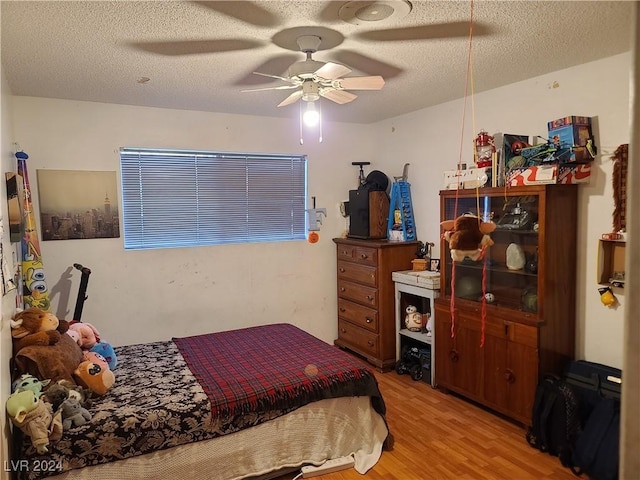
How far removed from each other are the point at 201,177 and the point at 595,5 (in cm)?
320

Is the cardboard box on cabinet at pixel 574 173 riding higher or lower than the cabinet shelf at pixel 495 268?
higher

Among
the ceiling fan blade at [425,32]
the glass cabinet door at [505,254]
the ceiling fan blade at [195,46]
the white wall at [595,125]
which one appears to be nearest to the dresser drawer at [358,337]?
the glass cabinet door at [505,254]

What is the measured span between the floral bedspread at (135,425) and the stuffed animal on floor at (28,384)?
229mm

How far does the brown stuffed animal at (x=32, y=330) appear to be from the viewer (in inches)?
93.2

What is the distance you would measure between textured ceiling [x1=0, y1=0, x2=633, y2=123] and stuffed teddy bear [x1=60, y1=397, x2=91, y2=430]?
182cm

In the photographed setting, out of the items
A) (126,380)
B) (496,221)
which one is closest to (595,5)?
(496,221)

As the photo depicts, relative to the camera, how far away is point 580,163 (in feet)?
9.36

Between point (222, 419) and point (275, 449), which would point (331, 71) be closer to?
point (222, 419)

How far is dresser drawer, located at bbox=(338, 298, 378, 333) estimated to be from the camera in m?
4.20

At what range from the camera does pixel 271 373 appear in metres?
2.69

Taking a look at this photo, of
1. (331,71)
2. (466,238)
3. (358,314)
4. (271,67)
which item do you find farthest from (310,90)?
(358,314)

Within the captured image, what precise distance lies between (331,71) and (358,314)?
8.79 ft

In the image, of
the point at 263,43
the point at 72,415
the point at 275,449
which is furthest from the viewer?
the point at 275,449

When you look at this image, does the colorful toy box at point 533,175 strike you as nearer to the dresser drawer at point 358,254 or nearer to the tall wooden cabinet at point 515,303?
the tall wooden cabinet at point 515,303
